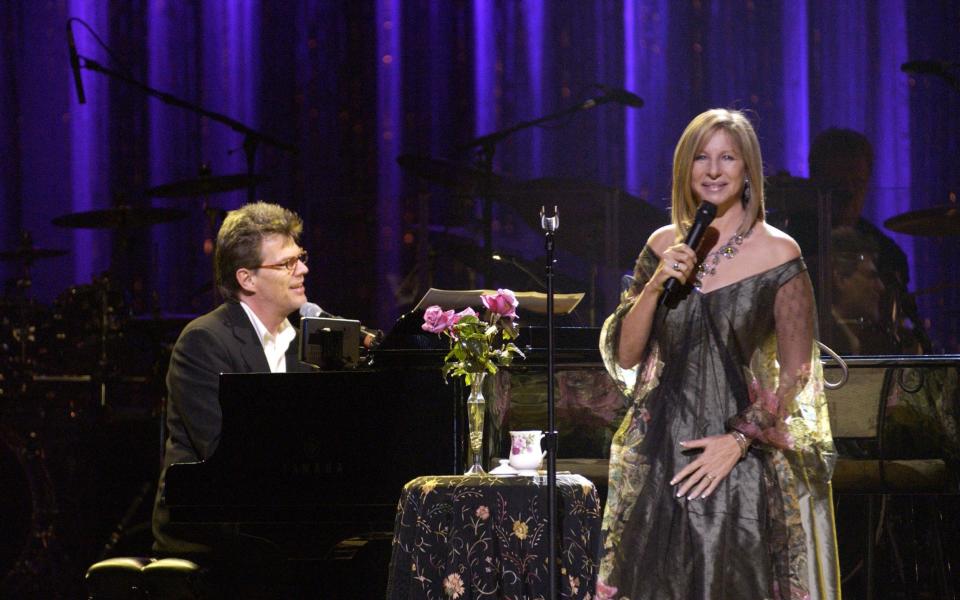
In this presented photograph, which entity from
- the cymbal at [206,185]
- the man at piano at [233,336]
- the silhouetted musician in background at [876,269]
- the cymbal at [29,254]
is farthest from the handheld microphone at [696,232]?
the cymbal at [29,254]

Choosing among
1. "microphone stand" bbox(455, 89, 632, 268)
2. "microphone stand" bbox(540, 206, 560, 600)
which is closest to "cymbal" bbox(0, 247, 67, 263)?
"microphone stand" bbox(455, 89, 632, 268)

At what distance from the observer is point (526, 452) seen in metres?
2.72

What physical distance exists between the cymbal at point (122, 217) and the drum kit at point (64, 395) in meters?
0.17

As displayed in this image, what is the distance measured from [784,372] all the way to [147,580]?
1.87m

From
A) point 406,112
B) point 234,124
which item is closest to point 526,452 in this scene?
point 406,112

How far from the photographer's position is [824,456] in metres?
1.90

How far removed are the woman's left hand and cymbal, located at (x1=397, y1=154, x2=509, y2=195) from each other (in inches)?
135

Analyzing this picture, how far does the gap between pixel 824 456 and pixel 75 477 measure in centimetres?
440

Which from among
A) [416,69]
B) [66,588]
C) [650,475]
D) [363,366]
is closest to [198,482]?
[363,366]

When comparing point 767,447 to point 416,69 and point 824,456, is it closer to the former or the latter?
point 824,456

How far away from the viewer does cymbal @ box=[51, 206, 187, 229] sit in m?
5.51

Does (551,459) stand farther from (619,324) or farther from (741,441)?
(741,441)

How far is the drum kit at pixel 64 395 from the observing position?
16.7 ft

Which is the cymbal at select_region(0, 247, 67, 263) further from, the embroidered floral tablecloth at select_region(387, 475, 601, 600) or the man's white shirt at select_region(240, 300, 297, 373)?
the embroidered floral tablecloth at select_region(387, 475, 601, 600)
